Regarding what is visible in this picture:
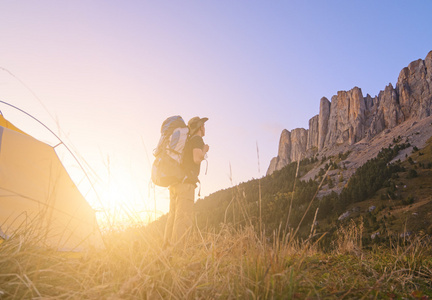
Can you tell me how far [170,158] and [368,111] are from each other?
12013 cm

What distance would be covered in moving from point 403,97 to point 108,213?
115330 mm

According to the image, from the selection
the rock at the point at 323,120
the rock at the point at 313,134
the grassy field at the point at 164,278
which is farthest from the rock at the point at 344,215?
the rock at the point at 313,134

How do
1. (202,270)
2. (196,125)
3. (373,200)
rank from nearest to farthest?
(202,270), (196,125), (373,200)

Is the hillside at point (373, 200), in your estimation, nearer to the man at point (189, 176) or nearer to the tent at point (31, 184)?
the tent at point (31, 184)

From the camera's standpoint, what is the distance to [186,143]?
14.9 ft

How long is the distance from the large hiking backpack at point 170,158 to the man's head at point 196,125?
0.23m

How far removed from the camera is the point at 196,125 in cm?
477

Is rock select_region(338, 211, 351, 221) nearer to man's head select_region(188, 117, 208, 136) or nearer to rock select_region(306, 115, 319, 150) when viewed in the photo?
man's head select_region(188, 117, 208, 136)

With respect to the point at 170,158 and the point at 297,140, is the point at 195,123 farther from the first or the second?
the point at 297,140

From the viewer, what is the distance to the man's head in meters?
4.75

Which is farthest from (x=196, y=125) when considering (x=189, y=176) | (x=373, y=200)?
(x=373, y=200)

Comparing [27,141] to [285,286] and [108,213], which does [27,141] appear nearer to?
[108,213]

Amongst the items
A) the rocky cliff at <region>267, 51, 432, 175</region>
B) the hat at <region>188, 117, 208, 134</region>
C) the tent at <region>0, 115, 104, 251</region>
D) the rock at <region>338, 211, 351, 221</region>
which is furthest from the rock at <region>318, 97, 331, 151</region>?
the tent at <region>0, 115, 104, 251</region>

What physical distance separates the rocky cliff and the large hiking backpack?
9544cm
